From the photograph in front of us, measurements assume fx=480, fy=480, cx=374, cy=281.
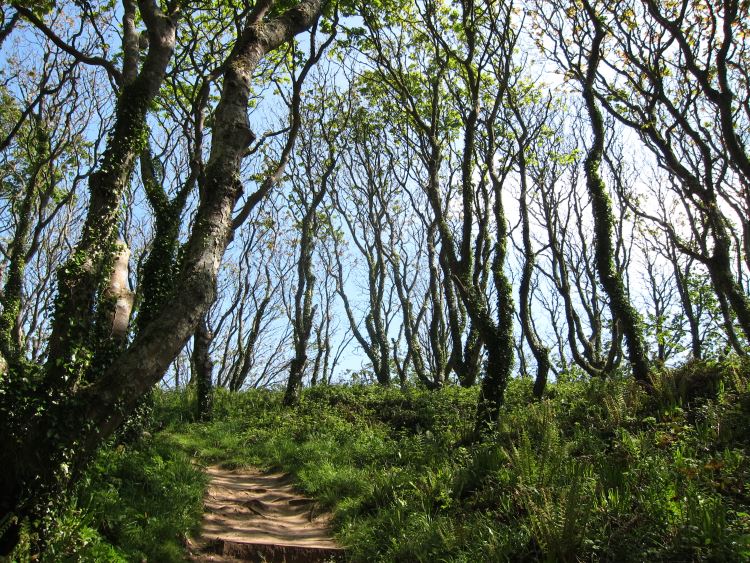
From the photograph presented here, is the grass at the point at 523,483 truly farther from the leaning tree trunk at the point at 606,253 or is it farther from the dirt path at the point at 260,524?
the leaning tree trunk at the point at 606,253

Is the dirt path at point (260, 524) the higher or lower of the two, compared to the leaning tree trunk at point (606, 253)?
lower

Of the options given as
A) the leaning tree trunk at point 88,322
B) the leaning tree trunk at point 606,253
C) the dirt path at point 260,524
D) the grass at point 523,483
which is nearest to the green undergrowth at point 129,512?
the grass at point 523,483

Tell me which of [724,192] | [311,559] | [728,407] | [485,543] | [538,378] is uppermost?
[724,192]

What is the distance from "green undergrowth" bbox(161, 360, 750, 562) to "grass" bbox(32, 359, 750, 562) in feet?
0.06

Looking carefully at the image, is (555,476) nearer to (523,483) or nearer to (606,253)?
(523,483)

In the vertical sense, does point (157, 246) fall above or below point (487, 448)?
above

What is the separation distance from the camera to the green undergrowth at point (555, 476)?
3688mm

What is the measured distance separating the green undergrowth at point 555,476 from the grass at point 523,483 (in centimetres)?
2

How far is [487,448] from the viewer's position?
6426 millimetres

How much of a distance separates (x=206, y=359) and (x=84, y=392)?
351 inches

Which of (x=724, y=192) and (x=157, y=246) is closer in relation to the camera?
(x=157, y=246)

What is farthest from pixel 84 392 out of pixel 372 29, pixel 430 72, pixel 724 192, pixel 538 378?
pixel 724 192

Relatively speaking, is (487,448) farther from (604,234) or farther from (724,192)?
(724,192)

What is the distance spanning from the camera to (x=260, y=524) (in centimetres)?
619
